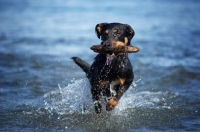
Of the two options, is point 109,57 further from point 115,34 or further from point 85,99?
point 85,99

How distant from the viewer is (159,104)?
25.8ft

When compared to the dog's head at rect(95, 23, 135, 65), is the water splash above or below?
below

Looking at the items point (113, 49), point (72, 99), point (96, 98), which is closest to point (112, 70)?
point (113, 49)

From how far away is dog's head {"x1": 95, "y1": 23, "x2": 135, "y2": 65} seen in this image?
614 cm

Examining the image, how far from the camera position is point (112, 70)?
21.2ft

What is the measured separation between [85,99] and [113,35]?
168 centimetres

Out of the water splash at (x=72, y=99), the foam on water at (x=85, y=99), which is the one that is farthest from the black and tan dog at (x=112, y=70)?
the water splash at (x=72, y=99)

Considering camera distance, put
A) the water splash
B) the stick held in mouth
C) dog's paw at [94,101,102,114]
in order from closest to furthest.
→ the stick held in mouth → dog's paw at [94,101,102,114] → the water splash

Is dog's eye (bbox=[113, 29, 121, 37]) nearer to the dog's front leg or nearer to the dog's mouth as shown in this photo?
the dog's mouth

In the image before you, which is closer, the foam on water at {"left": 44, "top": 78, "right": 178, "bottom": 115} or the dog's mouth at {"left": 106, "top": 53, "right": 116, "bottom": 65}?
the dog's mouth at {"left": 106, "top": 53, "right": 116, "bottom": 65}

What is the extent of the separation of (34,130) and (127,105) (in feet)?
7.45

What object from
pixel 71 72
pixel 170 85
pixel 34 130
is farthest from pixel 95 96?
pixel 71 72

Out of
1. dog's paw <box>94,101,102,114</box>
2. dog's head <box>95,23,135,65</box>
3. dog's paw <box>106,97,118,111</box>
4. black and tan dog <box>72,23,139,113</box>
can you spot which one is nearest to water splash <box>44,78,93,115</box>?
dog's paw <box>94,101,102,114</box>

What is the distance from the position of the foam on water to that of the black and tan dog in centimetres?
43
